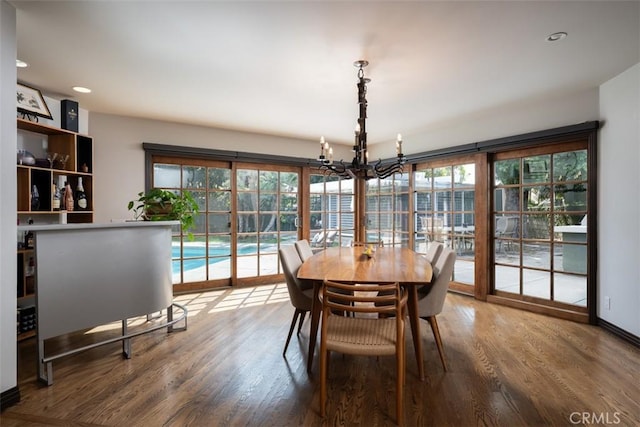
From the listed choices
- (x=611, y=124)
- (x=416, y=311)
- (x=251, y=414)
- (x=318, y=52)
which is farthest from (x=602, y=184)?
(x=251, y=414)

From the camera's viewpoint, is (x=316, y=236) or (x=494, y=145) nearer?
(x=494, y=145)

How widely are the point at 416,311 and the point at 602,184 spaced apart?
2484 millimetres

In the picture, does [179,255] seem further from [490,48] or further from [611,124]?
[611,124]

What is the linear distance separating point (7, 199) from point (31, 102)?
5.59ft

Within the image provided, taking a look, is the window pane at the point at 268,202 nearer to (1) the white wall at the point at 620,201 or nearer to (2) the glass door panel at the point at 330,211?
(2) the glass door panel at the point at 330,211

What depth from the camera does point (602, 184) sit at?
3.12 m

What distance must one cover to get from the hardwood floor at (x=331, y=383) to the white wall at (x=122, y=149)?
1610 millimetres

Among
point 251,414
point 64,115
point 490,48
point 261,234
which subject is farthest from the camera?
point 261,234

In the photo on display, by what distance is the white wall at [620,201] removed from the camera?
275cm

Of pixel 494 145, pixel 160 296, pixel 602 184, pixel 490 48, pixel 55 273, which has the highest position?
pixel 490 48

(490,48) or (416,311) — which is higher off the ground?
(490,48)

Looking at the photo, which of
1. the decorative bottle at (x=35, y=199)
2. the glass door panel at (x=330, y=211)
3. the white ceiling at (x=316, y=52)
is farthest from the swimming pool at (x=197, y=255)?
the white ceiling at (x=316, y=52)

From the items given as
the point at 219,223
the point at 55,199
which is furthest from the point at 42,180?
the point at 219,223

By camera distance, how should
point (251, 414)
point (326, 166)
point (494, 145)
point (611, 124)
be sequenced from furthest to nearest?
point (494, 145)
point (611, 124)
point (326, 166)
point (251, 414)
